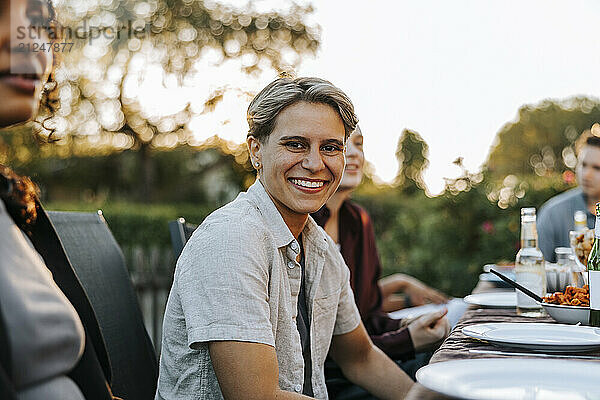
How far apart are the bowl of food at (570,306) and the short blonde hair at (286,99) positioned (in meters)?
0.78

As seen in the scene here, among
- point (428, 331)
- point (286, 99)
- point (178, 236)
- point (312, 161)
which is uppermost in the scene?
point (286, 99)

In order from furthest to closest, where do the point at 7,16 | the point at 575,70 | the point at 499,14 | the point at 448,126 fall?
the point at 575,70, the point at 448,126, the point at 499,14, the point at 7,16

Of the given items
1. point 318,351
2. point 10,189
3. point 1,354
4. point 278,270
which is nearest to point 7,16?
point 10,189

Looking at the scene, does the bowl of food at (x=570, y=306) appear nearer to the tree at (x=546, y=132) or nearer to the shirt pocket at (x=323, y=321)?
the shirt pocket at (x=323, y=321)

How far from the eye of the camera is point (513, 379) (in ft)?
3.69

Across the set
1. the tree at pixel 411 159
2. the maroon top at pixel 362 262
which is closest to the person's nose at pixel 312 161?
the maroon top at pixel 362 262

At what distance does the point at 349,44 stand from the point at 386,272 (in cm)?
258

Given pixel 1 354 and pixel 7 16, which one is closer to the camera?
pixel 1 354

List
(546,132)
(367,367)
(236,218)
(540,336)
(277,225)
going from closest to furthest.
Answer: (540,336)
(236,218)
(277,225)
(367,367)
(546,132)

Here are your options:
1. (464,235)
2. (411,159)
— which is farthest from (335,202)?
(411,159)

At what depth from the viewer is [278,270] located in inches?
66.0

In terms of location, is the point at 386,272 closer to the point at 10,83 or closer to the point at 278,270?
the point at 278,270

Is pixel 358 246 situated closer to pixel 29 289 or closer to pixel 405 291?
pixel 405 291

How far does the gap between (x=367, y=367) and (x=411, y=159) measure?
7925 mm
